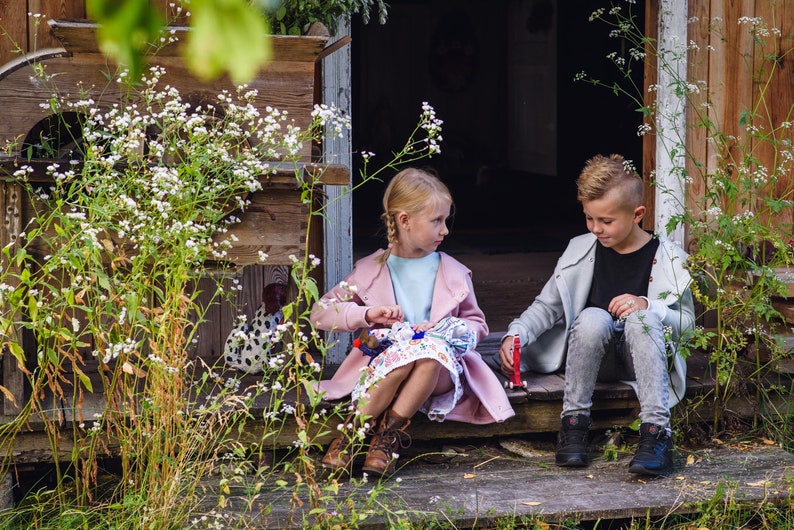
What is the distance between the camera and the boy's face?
4.02m

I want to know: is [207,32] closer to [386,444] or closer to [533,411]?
[386,444]

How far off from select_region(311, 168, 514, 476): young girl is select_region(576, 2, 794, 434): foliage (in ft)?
2.72

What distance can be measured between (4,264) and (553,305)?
2.21m

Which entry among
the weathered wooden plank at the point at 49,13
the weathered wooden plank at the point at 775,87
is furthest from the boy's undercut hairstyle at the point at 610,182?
the weathered wooden plank at the point at 49,13

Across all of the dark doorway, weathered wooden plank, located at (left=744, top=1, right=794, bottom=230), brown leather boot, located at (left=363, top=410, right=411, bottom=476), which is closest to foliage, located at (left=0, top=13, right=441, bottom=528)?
brown leather boot, located at (left=363, top=410, right=411, bottom=476)

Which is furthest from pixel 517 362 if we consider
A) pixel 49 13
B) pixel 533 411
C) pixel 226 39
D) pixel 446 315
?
pixel 226 39

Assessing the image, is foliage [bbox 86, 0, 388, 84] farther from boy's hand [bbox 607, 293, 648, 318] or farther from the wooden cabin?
boy's hand [bbox 607, 293, 648, 318]

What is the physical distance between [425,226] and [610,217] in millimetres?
738

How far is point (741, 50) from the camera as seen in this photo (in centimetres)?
491

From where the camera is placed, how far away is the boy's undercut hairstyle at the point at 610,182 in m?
4.00

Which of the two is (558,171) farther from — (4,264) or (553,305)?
(4,264)

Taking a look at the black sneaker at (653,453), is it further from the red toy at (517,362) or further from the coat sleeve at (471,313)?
the coat sleeve at (471,313)

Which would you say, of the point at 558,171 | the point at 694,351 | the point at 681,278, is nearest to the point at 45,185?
the point at 681,278

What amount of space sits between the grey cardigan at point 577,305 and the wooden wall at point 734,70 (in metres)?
0.89
